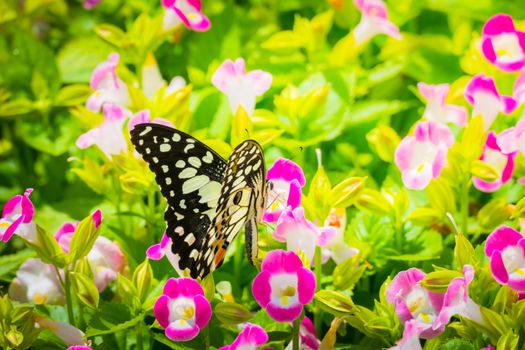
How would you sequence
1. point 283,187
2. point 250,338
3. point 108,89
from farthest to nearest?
1. point 108,89
2. point 283,187
3. point 250,338

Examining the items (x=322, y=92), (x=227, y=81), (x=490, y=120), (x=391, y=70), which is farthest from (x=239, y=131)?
(x=391, y=70)

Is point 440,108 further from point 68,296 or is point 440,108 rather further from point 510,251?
point 68,296

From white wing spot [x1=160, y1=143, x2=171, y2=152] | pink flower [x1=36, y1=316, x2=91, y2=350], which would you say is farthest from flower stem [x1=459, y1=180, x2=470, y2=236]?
pink flower [x1=36, y1=316, x2=91, y2=350]

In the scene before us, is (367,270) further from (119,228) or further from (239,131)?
(119,228)

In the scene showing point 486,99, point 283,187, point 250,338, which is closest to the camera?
point 250,338

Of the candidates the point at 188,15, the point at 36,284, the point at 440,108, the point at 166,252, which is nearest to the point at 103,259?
the point at 36,284

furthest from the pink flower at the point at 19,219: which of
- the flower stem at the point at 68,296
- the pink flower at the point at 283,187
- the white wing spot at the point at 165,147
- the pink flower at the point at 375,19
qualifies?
the pink flower at the point at 375,19

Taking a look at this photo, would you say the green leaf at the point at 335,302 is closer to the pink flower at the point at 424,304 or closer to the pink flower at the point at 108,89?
the pink flower at the point at 424,304
